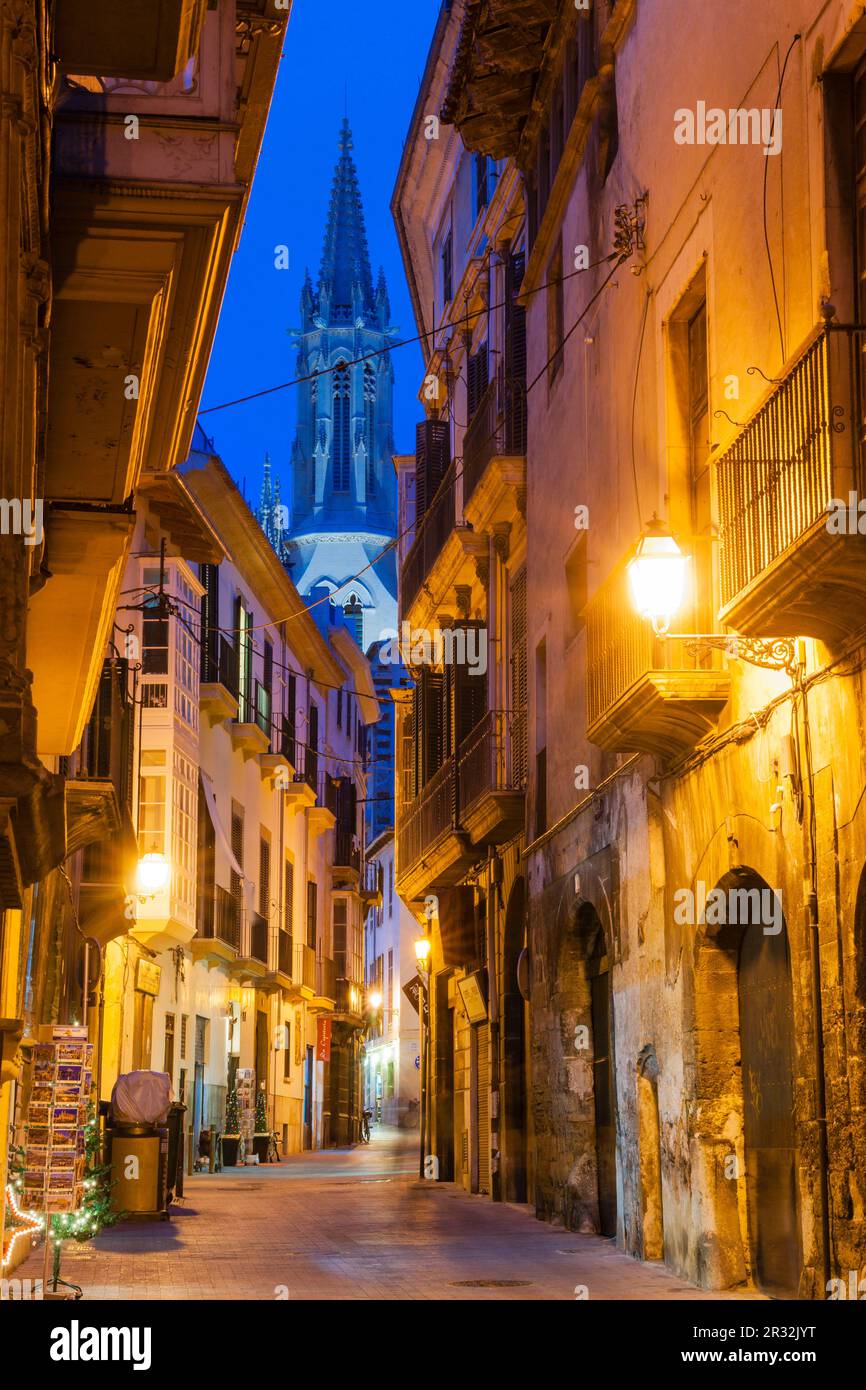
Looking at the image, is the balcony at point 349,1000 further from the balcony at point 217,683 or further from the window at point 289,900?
the balcony at point 217,683

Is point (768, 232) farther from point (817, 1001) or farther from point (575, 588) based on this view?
point (575, 588)

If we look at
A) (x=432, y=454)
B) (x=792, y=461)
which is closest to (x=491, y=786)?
(x=432, y=454)

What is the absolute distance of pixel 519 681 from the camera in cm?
2208

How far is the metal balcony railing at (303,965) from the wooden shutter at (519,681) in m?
23.6

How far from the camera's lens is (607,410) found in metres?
16.1

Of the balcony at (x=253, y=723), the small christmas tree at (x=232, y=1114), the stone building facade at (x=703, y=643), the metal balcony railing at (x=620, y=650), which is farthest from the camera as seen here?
the balcony at (x=253, y=723)

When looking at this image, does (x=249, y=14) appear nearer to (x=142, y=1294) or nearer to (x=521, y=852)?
(x=142, y=1294)

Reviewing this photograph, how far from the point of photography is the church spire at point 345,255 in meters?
134

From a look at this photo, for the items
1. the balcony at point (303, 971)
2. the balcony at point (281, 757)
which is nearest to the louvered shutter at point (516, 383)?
the balcony at point (281, 757)

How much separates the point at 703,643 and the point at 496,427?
1082cm

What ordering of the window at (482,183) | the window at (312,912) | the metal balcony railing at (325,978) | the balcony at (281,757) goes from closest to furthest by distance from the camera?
the window at (482,183), the balcony at (281,757), the window at (312,912), the metal balcony railing at (325,978)

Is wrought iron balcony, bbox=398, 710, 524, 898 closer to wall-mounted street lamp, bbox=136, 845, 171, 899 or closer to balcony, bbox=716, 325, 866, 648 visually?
wall-mounted street lamp, bbox=136, 845, 171, 899

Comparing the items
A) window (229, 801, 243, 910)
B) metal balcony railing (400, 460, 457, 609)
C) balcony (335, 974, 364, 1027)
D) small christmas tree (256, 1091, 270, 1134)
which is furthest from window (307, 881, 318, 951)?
metal balcony railing (400, 460, 457, 609)
